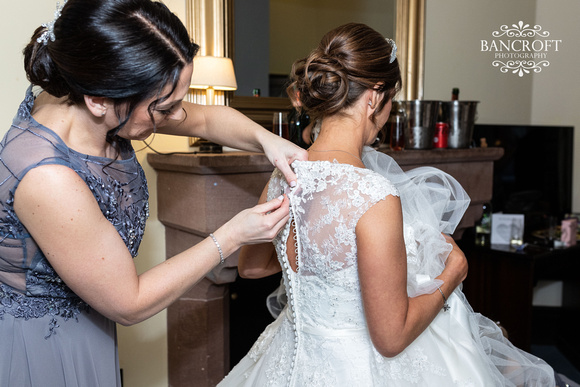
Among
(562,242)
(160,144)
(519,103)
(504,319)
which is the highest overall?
(519,103)

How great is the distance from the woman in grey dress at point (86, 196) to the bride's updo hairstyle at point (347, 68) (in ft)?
0.50

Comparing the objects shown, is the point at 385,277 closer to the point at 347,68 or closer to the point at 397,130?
the point at 347,68

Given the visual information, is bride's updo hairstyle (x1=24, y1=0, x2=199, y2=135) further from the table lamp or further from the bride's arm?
the table lamp

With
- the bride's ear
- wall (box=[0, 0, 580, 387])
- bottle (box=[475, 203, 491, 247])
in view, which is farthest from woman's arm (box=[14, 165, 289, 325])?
bottle (box=[475, 203, 491, 247])

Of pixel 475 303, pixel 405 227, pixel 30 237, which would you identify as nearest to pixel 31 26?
pixel 30 237

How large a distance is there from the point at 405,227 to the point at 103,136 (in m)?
0.75

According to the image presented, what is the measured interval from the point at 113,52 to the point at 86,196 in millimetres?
263

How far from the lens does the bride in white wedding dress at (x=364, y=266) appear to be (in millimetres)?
1086

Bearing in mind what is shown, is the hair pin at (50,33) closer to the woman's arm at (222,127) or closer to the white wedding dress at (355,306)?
the woman's arm at (222,127)

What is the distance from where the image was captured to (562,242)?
3.21 metres

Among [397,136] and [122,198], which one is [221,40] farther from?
[122,198]

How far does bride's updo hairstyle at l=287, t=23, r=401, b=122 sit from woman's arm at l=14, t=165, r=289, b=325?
472mm

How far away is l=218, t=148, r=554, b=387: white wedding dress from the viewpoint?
1.13 metres

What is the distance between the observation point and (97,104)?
3.23 ft
